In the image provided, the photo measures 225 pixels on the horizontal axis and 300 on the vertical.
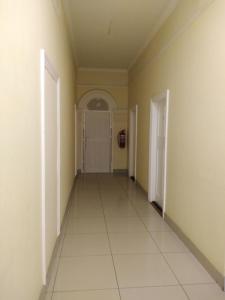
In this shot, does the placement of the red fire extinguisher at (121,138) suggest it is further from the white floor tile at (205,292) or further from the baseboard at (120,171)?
the white floor tile at (205,292)

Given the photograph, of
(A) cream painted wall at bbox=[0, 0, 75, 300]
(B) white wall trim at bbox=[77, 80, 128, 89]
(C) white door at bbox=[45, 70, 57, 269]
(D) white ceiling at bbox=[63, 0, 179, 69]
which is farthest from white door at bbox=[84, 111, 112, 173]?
(A) cream painted wall at bbox=[0, 0, 75, 300]

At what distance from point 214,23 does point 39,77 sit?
1.73 meters

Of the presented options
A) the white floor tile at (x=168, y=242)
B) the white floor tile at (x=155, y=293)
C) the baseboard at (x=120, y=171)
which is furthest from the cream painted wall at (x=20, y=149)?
the baseboard at (x=120, y=171)

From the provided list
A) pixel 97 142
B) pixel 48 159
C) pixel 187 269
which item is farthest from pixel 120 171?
pixel 48 159

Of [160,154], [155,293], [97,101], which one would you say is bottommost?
[155,293]

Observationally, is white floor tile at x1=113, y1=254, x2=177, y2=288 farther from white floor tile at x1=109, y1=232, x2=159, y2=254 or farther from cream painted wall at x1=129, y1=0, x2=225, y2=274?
cream painted wall at x1=129, y1=0, x2=225, y2=274

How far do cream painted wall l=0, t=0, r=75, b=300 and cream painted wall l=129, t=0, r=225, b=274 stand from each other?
160 centimetres

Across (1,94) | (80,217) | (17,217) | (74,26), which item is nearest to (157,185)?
(80,217)

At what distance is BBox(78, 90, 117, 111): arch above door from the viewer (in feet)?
24.0

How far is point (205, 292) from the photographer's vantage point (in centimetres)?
210

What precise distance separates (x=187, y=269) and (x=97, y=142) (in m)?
5.42

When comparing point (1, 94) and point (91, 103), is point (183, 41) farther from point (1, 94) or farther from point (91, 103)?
point (91, 103)

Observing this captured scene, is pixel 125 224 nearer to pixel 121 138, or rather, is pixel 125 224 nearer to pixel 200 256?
pixel 200 256

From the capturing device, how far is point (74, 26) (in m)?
4.25
